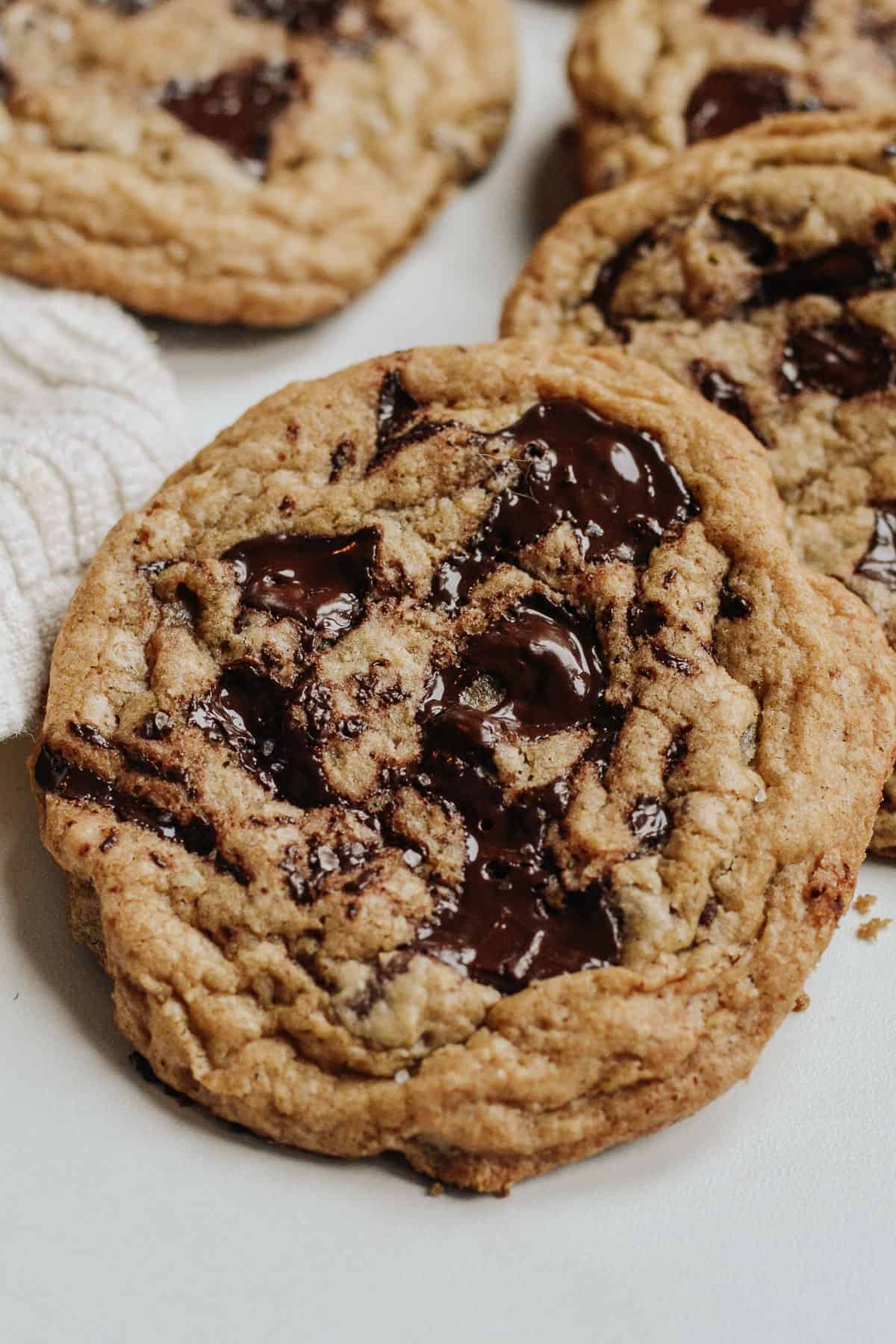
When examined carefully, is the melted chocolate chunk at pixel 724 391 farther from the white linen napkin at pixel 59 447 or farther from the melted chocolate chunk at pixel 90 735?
the melted chocolate chunk at pixel 90 735

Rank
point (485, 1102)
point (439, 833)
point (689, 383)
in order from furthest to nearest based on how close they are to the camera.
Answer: point (689, 383)
point (439, 833)
point (485, 1102)

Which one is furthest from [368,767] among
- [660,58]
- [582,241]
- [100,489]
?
[660,58]

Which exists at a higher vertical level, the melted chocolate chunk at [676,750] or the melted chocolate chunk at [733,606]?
the melted chocolate chunk at [733,606]

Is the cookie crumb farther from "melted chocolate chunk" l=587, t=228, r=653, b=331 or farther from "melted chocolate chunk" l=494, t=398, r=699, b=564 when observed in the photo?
"melted chocolate chunk" l=587, t=228, r=653, b=331

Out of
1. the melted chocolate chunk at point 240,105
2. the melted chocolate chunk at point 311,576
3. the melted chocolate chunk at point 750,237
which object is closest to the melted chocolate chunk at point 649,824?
the melted chocolate chunk at point 311,576

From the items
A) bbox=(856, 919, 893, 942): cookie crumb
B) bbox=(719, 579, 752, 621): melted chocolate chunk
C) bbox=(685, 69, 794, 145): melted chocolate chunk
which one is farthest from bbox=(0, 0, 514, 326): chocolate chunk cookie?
bbox=(856, 919, 893, 942): cookie crumb

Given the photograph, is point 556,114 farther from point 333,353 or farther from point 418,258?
point 333,353
